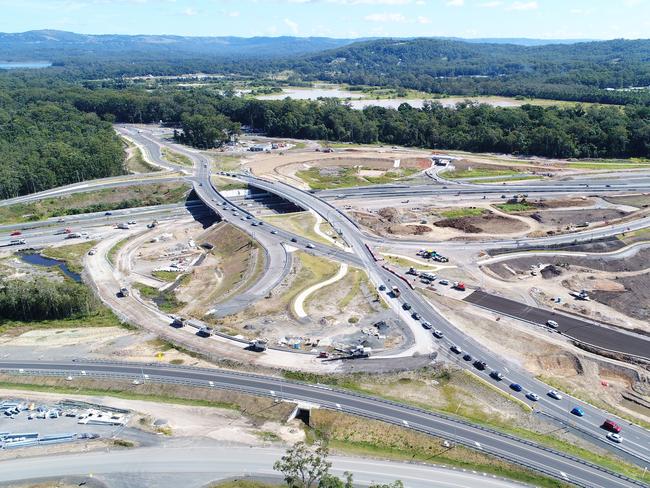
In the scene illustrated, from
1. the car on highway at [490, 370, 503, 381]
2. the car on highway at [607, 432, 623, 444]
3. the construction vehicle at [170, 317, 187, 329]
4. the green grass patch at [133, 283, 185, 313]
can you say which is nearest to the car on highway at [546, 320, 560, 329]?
the car on highway at [490, 370, 503, 381]

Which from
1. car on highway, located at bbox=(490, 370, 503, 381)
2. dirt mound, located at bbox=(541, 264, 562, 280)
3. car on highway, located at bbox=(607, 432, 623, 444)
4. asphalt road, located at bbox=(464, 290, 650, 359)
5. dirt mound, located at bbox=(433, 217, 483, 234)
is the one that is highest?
dirt mound, located at bbox=(433, 217, 483, 234)

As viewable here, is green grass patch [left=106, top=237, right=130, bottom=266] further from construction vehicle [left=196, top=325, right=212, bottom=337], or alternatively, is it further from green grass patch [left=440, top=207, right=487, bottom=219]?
green grass patch [left=440, top=207, right=487, bottom=219]

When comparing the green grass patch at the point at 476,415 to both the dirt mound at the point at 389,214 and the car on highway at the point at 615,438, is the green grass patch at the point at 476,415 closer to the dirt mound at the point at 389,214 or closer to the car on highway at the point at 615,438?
the car on highway at the point at 615,438

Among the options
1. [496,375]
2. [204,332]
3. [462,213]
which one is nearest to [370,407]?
[496,375]

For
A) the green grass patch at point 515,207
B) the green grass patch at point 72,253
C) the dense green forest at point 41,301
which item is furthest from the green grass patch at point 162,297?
the green grass patch at point 515,207

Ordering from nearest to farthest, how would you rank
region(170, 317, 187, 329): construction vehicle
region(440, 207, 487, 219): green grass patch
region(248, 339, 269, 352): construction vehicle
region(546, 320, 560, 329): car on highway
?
region(248, 339, 269, 352): construction vehicle → region(170, 317, 187, 329): construction vehicle → region(546, 320, 560, 329): car on highway → region(440, 207, 487, 219): green grass patch

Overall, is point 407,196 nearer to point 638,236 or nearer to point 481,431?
point 638,236
